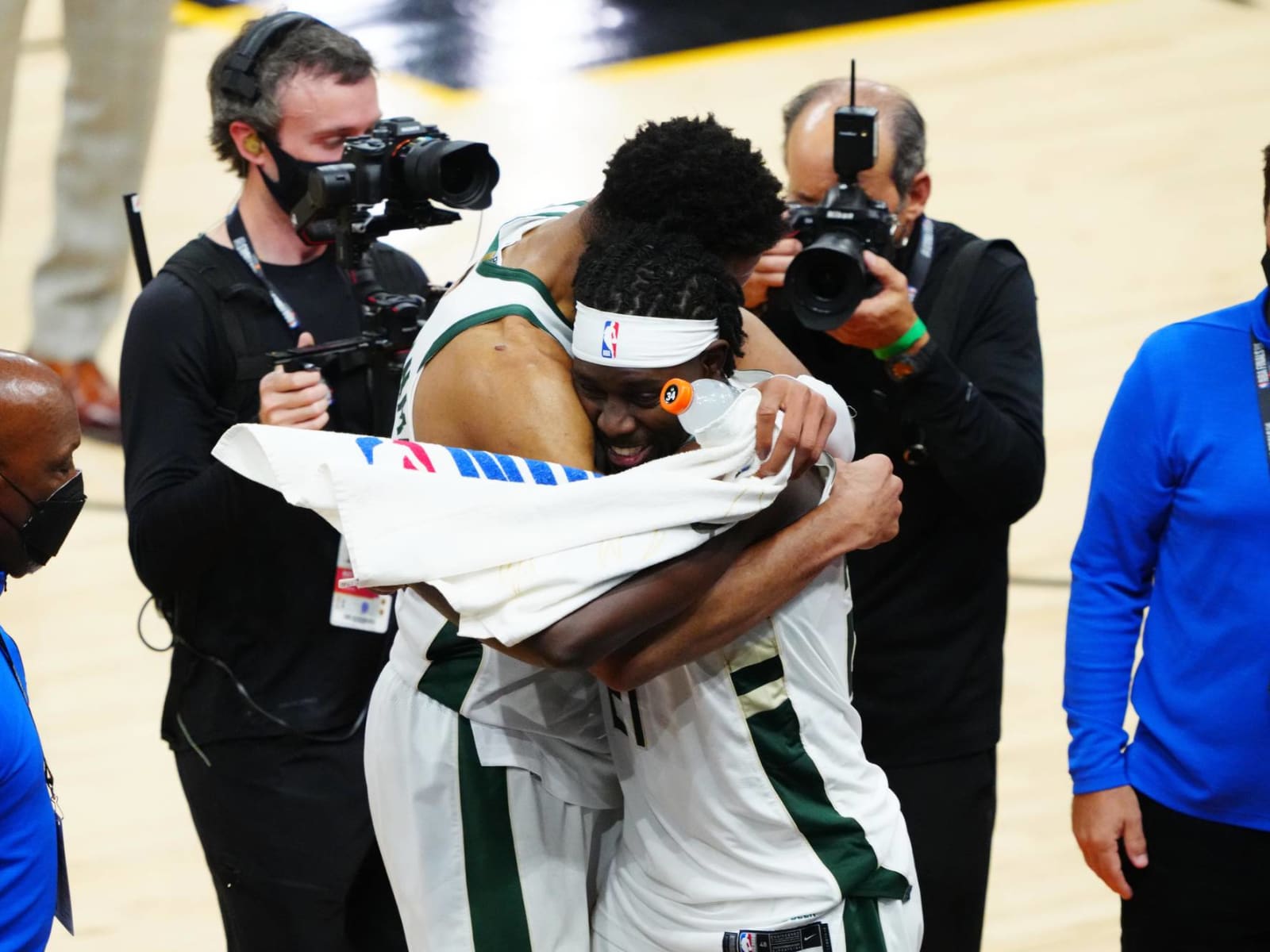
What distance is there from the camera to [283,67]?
2988 millimetres

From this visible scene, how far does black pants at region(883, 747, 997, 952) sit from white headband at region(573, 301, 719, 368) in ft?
3.55

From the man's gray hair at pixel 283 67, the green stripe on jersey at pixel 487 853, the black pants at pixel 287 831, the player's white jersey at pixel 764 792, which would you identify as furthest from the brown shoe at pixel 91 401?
the player's white jersey at pixel 764 792

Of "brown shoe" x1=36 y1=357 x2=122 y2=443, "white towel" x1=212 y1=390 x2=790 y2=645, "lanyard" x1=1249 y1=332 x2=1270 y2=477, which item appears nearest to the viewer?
"white towel" x1=212 y1=390 x2=790 y2=645

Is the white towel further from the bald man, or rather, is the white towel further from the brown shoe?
the brown shoe

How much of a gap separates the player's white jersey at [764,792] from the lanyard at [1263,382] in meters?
0.68

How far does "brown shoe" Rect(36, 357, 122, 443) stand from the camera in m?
→ 5.88

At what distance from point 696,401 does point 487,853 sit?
27.2 inches

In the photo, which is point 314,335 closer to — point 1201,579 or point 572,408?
point 572,408

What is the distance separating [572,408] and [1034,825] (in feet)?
7.47

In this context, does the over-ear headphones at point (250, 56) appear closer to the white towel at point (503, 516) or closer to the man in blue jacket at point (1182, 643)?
the white towel at point (503, 516)

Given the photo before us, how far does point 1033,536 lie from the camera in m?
5.29

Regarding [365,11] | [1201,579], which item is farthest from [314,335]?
[365,11]

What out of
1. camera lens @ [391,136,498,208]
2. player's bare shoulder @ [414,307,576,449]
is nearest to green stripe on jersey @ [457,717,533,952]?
player's bare shoulder @ [414,307,576,449]

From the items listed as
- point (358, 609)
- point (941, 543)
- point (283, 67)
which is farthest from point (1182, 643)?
point (283, 67)
